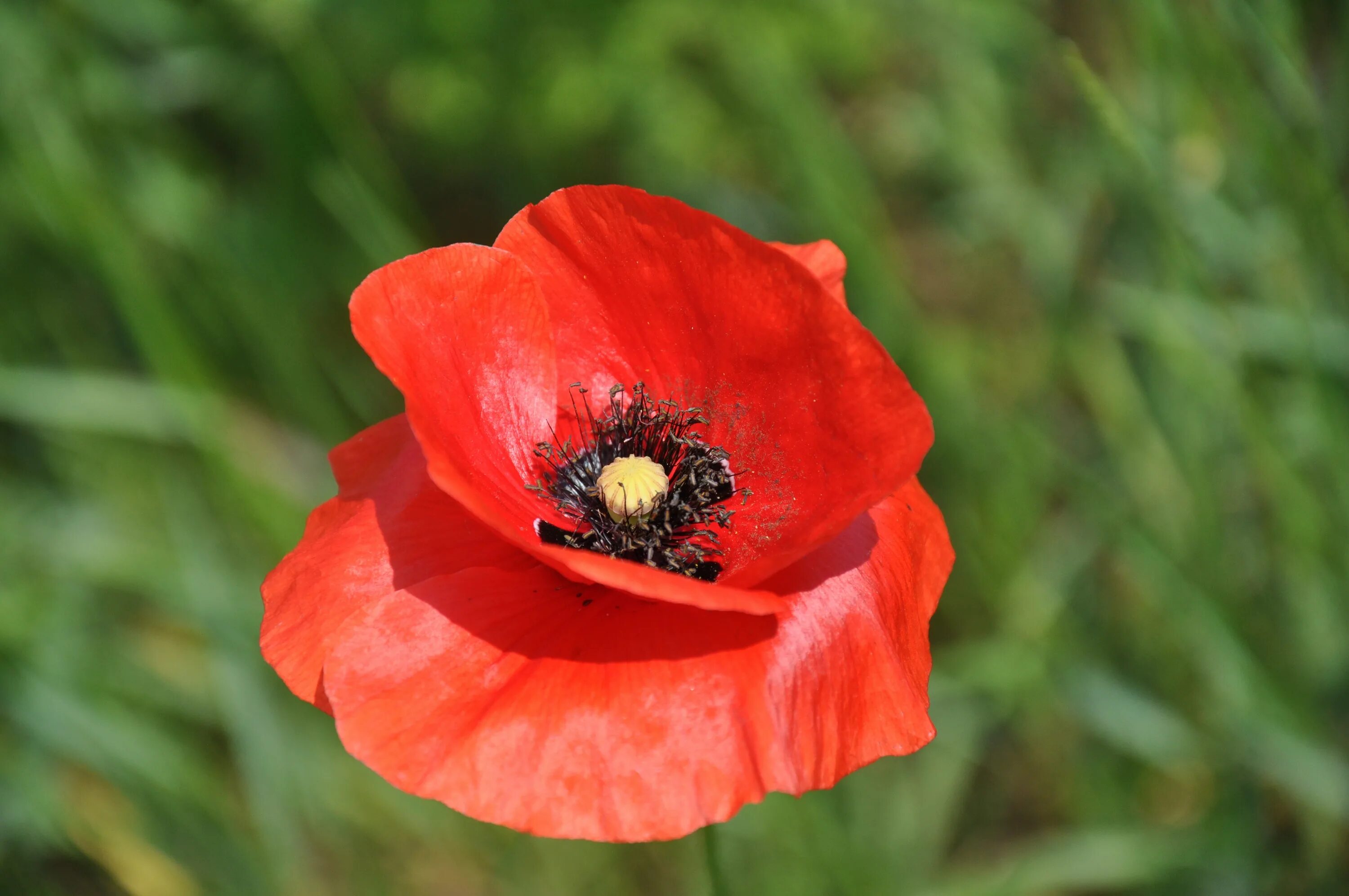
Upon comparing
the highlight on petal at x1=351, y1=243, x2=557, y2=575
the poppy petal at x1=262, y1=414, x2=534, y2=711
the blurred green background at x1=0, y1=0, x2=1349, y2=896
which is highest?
the highlight on petal at x1=351, y1=243, x2=557, y2=575

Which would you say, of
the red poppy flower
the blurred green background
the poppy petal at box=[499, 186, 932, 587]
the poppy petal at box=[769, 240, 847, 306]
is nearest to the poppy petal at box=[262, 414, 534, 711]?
the red poppy flower

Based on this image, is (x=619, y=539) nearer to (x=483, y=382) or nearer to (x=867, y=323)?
(x=483, y=382)

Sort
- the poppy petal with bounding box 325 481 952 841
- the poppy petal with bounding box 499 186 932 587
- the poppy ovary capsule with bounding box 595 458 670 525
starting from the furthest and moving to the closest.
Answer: the poppy ovary capsule with bounding box 595 458 670 525
the poppy petal with bounding box 499 186 932 587
the poppy petal with bounding box 325 481 952 841

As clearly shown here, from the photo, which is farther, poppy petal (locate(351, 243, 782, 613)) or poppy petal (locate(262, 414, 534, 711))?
poppy petal (locate(262, 414, 534, 711))

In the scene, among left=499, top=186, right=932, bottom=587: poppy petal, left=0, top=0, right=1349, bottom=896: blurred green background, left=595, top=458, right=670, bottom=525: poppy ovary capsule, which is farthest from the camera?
left=0, top=0, right=1349, bottom=896: blurred green background

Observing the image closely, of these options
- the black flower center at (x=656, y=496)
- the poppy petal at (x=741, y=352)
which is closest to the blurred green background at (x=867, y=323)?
the poppy petal at (x=741, y=352)

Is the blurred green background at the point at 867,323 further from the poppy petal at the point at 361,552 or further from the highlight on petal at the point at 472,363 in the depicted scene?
the poppy petal at the point at 361,552

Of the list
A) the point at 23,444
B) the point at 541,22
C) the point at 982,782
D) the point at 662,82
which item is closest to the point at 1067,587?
the point at 982,782

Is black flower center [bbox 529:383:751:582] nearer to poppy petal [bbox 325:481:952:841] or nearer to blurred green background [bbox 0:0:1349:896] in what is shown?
Answer: poppy petal [bbox 325:481:952:841]
